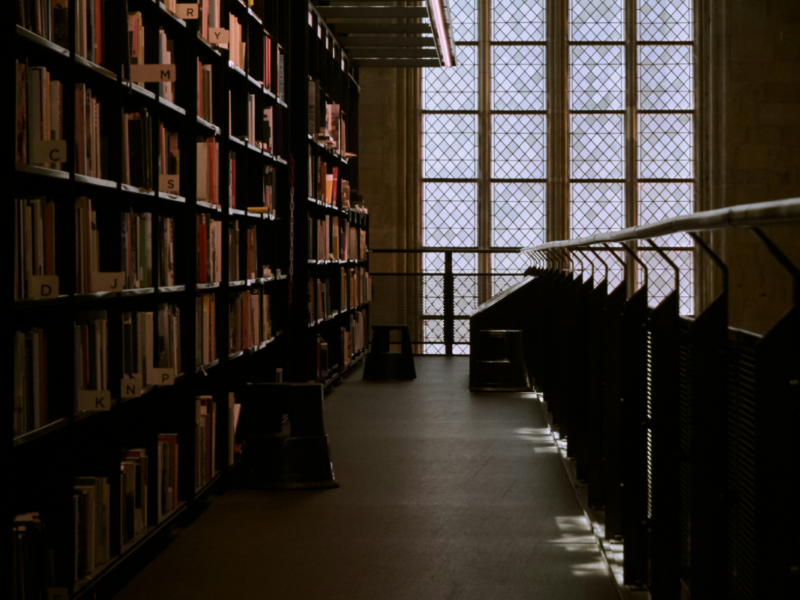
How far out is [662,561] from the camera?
1939mm

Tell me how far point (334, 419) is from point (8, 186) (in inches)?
149

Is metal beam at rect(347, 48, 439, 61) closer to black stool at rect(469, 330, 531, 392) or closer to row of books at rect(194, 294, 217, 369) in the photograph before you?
black stool at rect(469, 330, 531, 392)

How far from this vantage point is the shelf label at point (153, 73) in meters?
2.91

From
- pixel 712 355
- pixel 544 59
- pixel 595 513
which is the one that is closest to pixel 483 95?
pixel 544 59

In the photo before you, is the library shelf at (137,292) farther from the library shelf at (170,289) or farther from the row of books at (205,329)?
the row of books at (205,329)

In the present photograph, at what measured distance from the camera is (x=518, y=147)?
11375 millimetres

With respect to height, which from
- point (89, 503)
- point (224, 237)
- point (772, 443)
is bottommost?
point (89, 503)

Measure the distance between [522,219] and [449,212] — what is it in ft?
2.81

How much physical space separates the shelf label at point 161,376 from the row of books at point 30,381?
681 mm

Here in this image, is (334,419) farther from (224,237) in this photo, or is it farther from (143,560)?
(143,560)

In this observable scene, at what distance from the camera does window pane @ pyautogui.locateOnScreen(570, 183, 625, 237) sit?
11.3 metres

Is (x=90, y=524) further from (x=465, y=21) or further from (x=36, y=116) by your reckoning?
(x=465, y=21)

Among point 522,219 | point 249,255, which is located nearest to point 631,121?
point 522,219

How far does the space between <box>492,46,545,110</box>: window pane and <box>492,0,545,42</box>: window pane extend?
0.43ft
